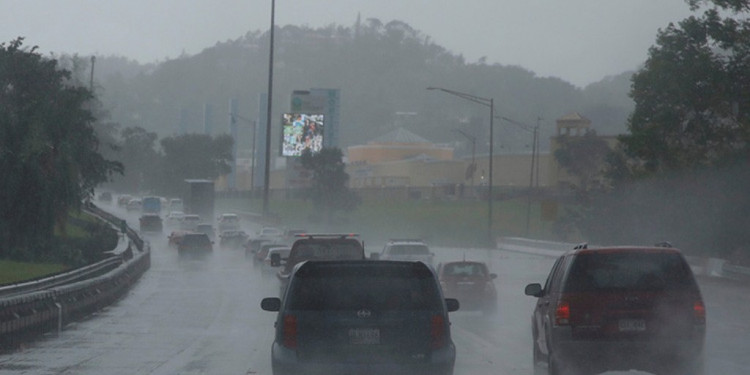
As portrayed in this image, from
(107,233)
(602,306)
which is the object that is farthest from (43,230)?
(602,306)

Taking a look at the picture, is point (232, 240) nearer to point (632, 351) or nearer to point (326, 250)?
point (326, 250)

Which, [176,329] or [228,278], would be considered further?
[228,278]

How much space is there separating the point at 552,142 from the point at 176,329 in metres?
103

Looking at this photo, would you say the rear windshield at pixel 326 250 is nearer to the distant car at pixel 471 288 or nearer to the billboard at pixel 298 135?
the distant car at pixel 471 288

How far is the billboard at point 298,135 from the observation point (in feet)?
433

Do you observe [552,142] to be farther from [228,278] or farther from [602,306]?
[602,306]

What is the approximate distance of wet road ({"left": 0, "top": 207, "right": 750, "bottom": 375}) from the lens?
1934cm

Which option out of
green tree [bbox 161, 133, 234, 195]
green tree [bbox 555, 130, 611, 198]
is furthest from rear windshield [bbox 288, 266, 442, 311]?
green tree [bbox 161, 133, 234, 195]

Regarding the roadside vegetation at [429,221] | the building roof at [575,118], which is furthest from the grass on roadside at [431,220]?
the building roof at [575,118]

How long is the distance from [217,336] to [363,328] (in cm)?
1319

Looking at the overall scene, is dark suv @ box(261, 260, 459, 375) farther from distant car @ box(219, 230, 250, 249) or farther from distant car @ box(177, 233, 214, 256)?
distant car @ box(219, 230, 250, 249)

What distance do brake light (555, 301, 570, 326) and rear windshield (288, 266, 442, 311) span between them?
2624 millimetres

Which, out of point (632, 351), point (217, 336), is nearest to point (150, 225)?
point (217, 336)

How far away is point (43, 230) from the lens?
2127 inches
